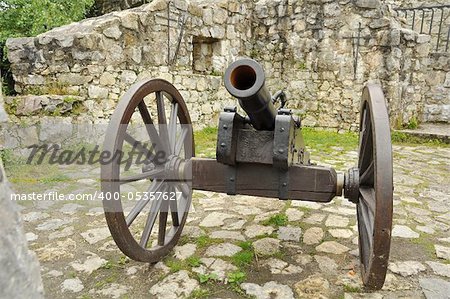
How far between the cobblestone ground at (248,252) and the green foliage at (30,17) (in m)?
4.56

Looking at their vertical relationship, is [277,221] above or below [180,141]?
below

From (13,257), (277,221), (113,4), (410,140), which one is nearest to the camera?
(13,257)

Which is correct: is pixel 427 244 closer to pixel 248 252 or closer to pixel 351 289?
pixel 351 289

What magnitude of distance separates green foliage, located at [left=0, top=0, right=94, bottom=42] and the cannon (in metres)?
5.77

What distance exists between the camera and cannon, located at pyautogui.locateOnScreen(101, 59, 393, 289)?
5.67ft

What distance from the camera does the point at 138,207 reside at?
210 cm

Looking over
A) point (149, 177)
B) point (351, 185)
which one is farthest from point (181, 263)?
point (351, 185)

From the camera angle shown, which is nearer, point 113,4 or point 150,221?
point 150,221

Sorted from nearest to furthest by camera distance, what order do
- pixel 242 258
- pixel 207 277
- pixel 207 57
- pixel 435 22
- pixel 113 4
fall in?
pixel 207 277
pixel 242 258
pixel 207 57
pixel 435 22
pixel 113 4

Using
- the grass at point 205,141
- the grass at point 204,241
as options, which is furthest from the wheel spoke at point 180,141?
the grass at point 205,141

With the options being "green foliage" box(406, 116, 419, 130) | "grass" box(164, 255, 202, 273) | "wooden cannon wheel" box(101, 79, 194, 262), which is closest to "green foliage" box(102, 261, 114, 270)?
"wooden cannon wheel" box(101, 79, 194, 262)

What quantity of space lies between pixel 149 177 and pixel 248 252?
32.4 inches

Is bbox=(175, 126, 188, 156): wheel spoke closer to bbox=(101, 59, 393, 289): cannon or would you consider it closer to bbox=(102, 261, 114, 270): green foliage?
bbox=(101, 59, 393, 289): cannon

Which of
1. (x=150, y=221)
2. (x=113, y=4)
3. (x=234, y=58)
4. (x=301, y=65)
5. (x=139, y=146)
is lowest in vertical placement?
(x=150, y=221)
